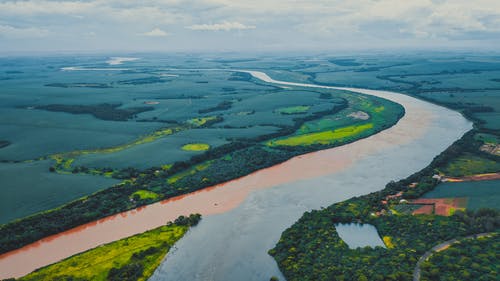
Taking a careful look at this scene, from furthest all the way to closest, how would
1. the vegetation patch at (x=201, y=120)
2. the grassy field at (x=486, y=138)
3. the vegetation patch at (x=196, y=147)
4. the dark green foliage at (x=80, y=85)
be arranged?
the dark green foliage at (x=80, y=85) < the vegetation patch at (x=201, y=120) < the grassy field at (x=486, y=138) < the vegetation patch at (x=196, y=147)

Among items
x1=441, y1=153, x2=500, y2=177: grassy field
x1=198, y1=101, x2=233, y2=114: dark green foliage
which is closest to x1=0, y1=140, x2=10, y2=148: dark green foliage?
x1=198, y1=101, x2=233, y2=114: dark green foliage

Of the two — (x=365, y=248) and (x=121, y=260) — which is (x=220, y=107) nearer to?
(x=121, y=260)

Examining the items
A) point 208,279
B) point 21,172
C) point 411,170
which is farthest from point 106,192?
point 411,170

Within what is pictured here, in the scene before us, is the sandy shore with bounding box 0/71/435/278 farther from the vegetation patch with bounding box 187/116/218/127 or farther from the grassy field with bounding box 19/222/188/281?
the vegetation patch with bounding box 187/116/218/127

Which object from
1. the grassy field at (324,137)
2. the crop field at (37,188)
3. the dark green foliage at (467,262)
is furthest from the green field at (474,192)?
the crop field at (37,188)

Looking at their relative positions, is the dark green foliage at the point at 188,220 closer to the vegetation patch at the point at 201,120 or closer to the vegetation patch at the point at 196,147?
the vegetation patch at the point at 196,147

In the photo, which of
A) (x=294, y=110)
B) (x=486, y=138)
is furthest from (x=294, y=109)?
(x=486, y=138)
